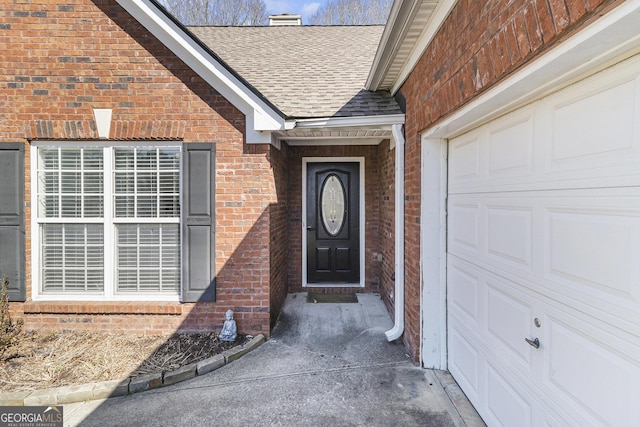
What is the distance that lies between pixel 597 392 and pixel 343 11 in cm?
1401

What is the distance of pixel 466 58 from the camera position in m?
2.45

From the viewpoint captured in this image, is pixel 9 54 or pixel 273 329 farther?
pixel 273 329

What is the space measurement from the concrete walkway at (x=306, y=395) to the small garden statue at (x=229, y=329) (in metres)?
0.33

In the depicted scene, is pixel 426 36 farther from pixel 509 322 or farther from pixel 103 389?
pixel 103 389

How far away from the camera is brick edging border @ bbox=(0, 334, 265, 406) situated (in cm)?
307

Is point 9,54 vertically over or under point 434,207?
over

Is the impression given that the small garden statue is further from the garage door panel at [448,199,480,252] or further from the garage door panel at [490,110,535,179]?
the garage door panel at [490,110,535,179]

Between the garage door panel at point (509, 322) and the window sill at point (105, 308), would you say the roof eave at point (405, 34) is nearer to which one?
the garage door panel at point (509, 322)

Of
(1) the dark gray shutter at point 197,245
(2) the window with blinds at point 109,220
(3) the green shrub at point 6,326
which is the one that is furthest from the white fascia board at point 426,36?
(3) the green shrub at point 6,326

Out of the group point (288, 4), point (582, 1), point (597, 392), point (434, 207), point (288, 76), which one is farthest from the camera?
point (288, 4)

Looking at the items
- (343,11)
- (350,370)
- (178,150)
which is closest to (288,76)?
(178,150)

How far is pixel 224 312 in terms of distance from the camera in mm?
4297

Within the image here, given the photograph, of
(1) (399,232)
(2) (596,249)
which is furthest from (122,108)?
(2) (596,249)

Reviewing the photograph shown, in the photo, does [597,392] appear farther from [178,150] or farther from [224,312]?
[178,150]
